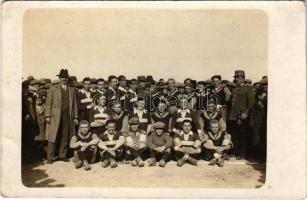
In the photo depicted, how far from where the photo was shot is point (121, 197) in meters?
3.27

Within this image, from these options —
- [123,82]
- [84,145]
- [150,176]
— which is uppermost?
[123,82]

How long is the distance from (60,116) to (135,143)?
53cm

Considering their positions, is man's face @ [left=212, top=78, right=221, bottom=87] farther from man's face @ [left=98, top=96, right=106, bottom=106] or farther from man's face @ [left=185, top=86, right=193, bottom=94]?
man's face @ [left=98, top=96, right=106, bottom=106]

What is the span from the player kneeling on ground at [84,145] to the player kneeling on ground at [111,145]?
0.06 meters

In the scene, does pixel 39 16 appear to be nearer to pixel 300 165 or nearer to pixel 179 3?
pixel 179 3

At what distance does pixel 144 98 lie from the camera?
3395 mm

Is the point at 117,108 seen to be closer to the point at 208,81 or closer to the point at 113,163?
the point at 113,163

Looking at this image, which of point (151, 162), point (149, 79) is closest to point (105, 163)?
point (151, 162)

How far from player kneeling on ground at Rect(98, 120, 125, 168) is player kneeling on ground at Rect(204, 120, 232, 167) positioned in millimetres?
565

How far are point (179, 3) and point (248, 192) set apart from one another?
4.19 feet

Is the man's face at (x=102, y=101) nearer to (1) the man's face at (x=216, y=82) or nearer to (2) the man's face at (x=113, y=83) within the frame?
(2) the man's face at (x=113, y=83)

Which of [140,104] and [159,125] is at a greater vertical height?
[140,104]

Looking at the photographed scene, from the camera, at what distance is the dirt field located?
3.29 metres

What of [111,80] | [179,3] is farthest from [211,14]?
[111,80]
